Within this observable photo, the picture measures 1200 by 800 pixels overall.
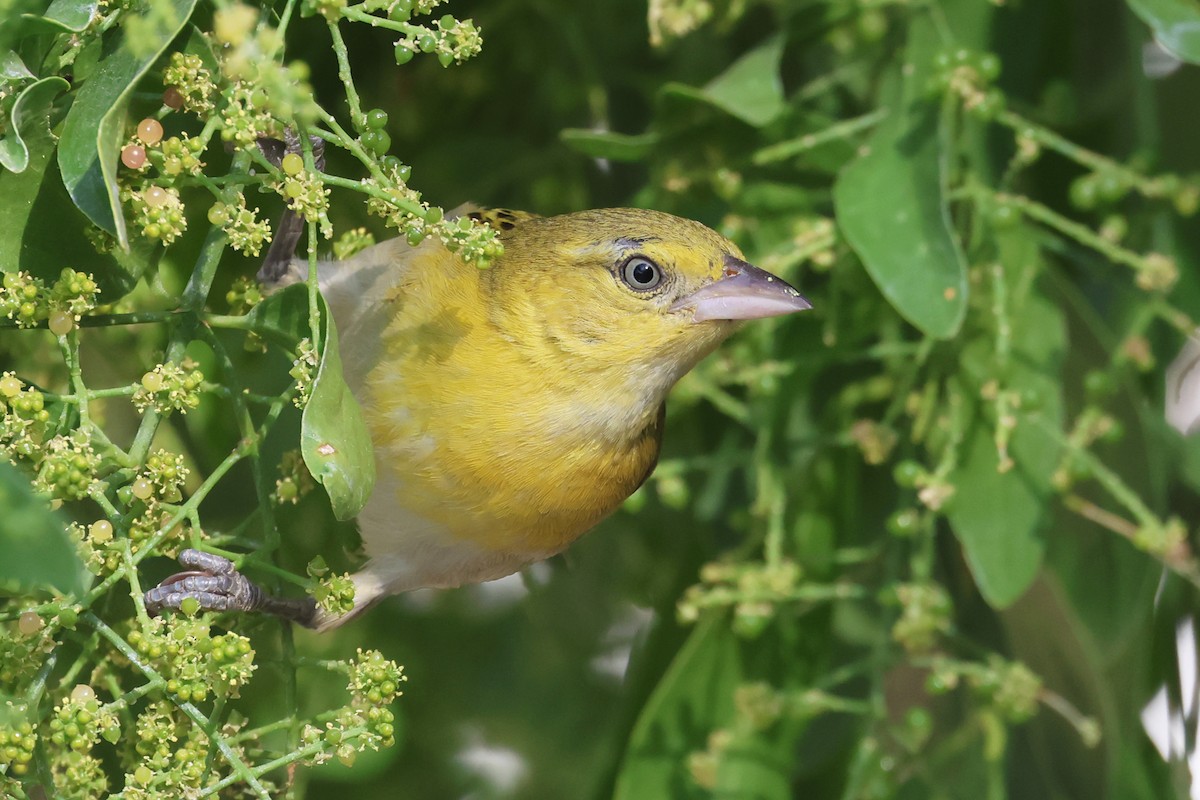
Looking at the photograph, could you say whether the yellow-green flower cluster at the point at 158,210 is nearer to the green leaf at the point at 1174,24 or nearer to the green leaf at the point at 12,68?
the green leaf at the point at 12,68

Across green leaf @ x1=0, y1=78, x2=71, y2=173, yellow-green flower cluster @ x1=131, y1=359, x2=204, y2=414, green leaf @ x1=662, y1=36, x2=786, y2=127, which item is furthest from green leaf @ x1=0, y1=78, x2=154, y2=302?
green leaf @ x1=662, y1=36, x2=786, y2=127

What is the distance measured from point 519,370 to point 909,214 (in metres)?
0.67

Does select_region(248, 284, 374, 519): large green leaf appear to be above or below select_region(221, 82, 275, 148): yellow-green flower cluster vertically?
below

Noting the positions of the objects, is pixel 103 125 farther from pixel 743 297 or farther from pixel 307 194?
pixel 743 297

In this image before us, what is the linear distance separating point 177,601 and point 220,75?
672 mm

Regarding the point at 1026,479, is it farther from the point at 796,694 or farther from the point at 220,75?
the point at 220,75

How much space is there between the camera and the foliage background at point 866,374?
92.7 inches

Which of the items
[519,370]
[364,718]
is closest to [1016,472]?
[519,370]

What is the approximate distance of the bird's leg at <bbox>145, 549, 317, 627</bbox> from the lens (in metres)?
1.61

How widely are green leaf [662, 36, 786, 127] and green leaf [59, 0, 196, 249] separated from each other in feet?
3.58

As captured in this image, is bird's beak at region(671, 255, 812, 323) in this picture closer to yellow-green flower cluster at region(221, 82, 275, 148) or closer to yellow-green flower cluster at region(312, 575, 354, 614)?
yellow-green flower cluster at region(312, 575, 354, 614)

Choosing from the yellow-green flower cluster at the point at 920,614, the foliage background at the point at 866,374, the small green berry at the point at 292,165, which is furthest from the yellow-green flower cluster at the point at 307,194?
the yellow-green flower cluster at the point at 920,614

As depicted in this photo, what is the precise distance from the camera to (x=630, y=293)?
2457mm

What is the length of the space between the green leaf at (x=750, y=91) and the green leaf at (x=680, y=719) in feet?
2.91
